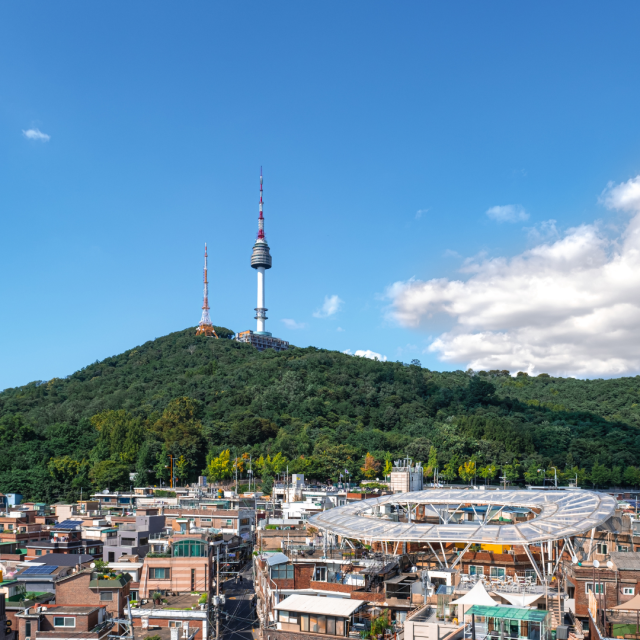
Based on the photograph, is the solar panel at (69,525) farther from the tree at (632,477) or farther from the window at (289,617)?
the tree at (632,477)

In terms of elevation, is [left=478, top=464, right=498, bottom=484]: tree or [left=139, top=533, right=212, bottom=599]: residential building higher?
[left=478, top=464, right=498, bottom=484]: tree

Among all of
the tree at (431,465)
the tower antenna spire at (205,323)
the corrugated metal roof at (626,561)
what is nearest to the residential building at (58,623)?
the corrugated metal roof at (626,561)

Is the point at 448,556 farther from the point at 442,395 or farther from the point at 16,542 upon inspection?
the point at 442,395

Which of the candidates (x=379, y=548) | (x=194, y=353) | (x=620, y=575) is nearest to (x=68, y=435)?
(x=194, y=353)

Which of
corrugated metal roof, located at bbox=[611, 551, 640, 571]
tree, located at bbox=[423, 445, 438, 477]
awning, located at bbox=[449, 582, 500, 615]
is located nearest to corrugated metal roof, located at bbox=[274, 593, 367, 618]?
awning, located at bbox=[449, 582, 500, 615]

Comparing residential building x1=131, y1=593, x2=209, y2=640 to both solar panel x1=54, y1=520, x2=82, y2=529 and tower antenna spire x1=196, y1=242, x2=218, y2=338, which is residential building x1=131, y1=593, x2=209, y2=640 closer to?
solar panel x1=54, y1=520, x2=82, y2=529

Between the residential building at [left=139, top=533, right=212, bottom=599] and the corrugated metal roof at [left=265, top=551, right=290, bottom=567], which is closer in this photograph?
the corrugated metal roof at [left=265, top=551, right=290, bottom=567]
